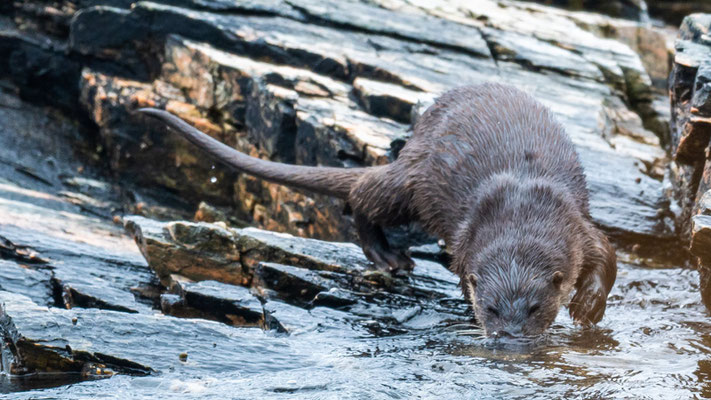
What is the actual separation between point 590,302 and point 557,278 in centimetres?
26

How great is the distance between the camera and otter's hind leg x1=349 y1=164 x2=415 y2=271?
3465 mm

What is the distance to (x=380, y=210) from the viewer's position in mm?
3510

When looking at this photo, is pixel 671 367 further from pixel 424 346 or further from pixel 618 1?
pixel 618 1

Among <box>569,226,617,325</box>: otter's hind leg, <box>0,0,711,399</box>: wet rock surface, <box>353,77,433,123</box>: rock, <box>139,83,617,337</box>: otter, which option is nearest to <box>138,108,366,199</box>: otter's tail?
<box>139,83,617,337</box>: otter

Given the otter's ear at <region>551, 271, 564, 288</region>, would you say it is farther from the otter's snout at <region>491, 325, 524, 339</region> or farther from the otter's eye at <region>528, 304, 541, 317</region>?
the otter's snout at <region>491, 325, 524, 339</region>

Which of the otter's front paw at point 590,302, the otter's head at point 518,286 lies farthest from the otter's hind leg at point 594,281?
the otter's head at point 518,286

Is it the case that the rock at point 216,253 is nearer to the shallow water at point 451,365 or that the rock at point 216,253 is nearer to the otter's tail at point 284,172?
the otter's tail at point 284,172

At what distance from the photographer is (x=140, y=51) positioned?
5.60 m

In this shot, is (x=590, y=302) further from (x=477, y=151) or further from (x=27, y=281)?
(x=27, y=281)

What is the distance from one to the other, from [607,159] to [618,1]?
547cm

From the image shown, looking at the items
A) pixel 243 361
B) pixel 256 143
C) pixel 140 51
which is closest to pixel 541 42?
pixel 256 143

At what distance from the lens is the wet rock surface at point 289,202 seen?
2.40 metres

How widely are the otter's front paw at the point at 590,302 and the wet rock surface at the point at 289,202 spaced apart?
58 mm

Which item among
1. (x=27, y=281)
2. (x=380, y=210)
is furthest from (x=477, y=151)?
(x=27, y=281)
